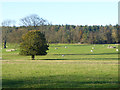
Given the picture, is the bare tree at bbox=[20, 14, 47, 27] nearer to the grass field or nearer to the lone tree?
the lone tree

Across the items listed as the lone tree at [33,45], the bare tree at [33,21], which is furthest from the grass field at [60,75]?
the bare tree at [33,21]

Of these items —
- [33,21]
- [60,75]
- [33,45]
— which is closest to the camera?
[60,75]

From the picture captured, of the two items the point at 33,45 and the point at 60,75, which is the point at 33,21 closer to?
the point at 33,45

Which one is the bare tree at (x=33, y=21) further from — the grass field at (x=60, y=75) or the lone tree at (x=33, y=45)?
the grass field at (x=60, y=75)

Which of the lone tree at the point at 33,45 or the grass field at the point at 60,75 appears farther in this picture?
the lone tree at the point at 33,45

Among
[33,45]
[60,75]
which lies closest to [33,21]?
[33,45]

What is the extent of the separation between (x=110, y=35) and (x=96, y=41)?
8035mm

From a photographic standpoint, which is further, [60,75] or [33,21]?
[33,21]

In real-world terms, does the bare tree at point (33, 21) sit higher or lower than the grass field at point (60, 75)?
higher

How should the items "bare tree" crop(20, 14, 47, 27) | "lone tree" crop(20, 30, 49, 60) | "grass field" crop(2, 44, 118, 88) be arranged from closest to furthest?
1. "grass field" crop(2, 44, 118, 88)
2. "lone tree" crop(20, 30, 49, 60)
3. "bare tree" crop(20, 14, 47, 27)

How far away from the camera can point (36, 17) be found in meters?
59.4

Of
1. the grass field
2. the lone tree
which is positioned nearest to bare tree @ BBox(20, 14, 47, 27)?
the lone tree

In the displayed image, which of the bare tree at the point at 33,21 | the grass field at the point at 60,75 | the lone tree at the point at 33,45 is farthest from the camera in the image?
the bare tree at the point at 33,21

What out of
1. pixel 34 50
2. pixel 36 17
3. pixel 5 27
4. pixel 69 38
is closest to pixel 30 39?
pixel 34 50
